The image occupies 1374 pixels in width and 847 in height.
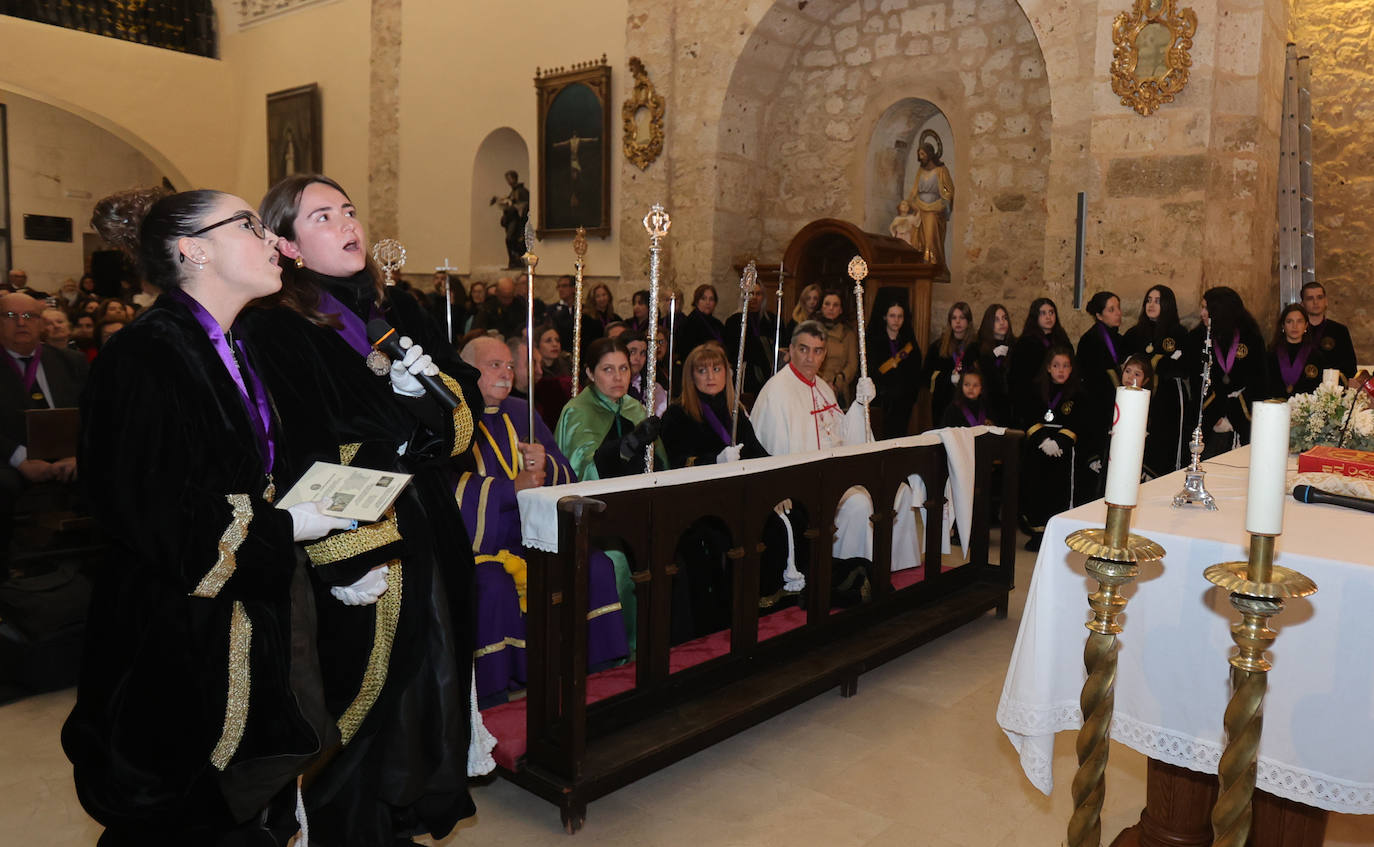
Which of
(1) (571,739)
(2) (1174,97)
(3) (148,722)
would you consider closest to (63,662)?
(1) (571,739)

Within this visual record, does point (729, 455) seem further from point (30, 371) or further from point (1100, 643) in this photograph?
point (30, 371)

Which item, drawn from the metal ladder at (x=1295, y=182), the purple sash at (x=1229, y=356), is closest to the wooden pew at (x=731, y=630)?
the purple sash at (x=1229, y=356)

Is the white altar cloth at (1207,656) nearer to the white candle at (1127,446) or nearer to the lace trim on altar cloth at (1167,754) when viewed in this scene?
the lace trim on altar cloth at (1167,754)

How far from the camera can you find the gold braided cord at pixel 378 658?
223 cm

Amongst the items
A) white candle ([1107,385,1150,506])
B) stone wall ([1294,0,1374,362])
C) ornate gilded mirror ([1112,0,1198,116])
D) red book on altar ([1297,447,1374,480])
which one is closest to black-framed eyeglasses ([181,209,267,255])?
white candle ([1107,385,1150,506])

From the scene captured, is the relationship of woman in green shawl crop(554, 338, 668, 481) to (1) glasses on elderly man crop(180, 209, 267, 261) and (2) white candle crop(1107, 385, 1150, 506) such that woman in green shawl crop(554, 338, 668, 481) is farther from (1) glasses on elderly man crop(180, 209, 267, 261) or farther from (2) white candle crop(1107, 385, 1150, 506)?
(2) white candle crop(1107, 385, 1150, 506)

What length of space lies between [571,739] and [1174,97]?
6.50 m

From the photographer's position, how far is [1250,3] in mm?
7051

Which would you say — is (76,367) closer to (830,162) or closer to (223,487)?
(223,487)

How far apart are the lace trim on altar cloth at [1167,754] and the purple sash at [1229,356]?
5280mm

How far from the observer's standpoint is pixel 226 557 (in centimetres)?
181

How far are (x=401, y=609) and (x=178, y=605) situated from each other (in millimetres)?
515

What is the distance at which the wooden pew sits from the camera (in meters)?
3.09

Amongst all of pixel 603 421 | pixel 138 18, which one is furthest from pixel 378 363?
pixel 138 18
